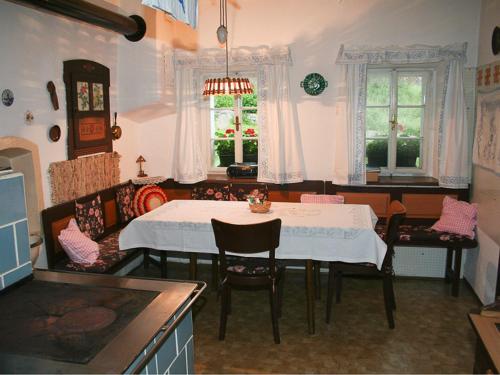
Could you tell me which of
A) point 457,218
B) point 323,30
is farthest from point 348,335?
point 323,30

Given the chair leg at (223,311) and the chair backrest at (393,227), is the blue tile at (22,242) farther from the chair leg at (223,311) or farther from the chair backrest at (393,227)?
the chair backrest at (393,227)

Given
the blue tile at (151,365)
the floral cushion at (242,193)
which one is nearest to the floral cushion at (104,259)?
the floral cushion at (242,193)

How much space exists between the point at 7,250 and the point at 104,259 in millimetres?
1917

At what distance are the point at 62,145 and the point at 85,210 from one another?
0.58 metres

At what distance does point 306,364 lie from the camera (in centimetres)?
296

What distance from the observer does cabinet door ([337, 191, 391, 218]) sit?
14.6ft

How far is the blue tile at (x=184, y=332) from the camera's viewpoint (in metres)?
1.75

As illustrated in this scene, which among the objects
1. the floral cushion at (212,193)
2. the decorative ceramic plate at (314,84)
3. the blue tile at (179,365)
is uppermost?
the decorative ceramic plate at (314,84)

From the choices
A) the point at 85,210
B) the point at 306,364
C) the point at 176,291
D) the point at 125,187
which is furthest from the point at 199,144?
the point at 176,291

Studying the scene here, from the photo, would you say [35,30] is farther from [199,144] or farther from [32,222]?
[199,144]

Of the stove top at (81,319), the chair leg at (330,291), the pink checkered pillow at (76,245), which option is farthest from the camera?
the pink checkered pillow at (76,245)

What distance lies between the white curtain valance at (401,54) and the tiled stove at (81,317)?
3.14m

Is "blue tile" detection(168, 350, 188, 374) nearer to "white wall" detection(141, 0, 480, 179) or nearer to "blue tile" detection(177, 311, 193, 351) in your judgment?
"blue tile" detection(177, 311, 193, 351)

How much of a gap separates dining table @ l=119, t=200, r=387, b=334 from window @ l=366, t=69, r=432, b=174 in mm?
1183
